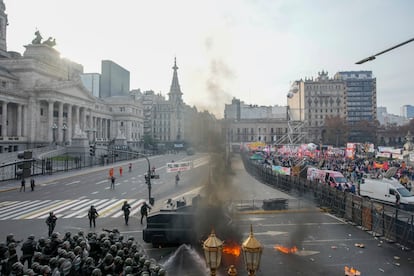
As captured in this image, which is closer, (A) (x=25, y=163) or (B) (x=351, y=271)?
(B) (x=351, y=271)

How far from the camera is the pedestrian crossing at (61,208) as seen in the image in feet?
67.2

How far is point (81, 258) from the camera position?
29.6ft

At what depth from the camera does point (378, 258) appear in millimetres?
12109

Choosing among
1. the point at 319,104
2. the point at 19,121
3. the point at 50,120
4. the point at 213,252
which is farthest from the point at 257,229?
the point at 319,104

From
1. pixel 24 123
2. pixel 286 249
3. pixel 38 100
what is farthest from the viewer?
pixel 38 100

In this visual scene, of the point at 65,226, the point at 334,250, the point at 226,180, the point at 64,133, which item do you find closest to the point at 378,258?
the point at 334,250

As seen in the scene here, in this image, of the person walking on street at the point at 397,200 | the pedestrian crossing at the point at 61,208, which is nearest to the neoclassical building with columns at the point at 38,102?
the pedestrian crossing at the point at 61,208

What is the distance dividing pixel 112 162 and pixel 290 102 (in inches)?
3767

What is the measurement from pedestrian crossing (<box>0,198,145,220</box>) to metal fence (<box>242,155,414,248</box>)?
13401mm

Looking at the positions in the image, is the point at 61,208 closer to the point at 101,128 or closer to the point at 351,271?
the point at 351,271

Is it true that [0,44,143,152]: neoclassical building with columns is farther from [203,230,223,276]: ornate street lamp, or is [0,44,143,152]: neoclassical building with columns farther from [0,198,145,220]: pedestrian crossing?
[203,230,223,276]: ornate street lamp

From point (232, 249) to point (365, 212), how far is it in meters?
8.38

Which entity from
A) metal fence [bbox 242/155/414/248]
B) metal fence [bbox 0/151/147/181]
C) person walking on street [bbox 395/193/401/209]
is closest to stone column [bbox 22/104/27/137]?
metal fence [bbox 0/151/147/181]

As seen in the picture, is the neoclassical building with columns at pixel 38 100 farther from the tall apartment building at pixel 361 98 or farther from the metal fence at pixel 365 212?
the tall apartment building at pixel 361 98
